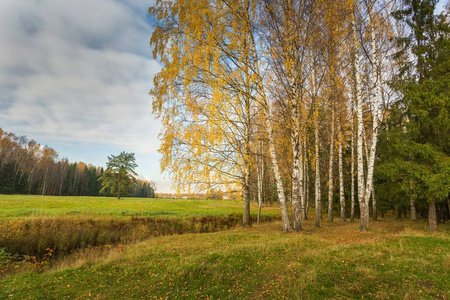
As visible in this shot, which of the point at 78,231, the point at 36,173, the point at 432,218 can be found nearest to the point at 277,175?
the point at 432,218

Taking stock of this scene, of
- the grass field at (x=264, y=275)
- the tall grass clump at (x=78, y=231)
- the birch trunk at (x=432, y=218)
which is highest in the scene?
the birch trunk at (x=432, y=218)

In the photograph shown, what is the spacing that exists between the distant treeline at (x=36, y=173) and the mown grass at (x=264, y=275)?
119 feet

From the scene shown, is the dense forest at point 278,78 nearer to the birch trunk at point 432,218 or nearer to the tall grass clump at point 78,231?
the birch trunk at point 432,218

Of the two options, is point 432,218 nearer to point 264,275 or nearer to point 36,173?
point 264,275

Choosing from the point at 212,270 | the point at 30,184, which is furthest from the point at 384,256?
the point at 30,184

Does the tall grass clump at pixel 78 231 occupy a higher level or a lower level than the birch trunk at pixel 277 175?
lower

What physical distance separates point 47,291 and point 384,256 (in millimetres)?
7821

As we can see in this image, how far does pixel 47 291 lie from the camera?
15.1 feet

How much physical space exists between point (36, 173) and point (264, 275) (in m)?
67.6

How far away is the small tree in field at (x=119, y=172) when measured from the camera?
3725 cm

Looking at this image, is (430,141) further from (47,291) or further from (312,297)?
(47,291)

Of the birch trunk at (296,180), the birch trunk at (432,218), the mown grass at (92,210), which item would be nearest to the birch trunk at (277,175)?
the birch trunk at (296,180)

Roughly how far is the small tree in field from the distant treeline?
7.20ft

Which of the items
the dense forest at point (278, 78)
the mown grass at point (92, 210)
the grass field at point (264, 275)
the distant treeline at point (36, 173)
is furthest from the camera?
the distant treeline at point (36, 173)
